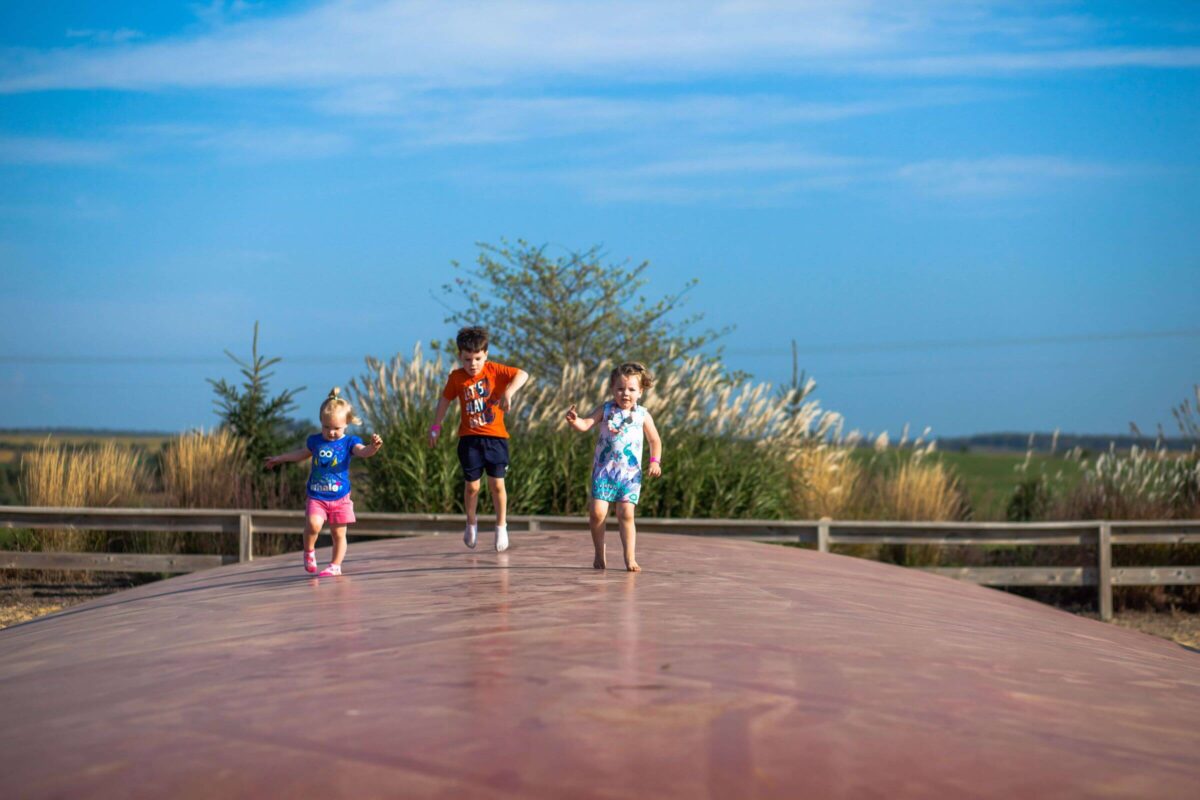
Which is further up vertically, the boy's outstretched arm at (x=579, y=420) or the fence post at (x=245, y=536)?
the boy's outstretched arm at (x=579, y=420)

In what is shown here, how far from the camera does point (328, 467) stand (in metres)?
5.25

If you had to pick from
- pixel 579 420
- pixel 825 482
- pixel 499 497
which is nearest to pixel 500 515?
pixel 499 497

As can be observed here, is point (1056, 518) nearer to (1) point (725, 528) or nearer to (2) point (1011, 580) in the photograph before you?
(2) point (1011, 580)

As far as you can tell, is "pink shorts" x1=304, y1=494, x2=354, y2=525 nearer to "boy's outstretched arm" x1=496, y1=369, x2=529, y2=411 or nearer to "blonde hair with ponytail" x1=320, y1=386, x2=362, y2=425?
"blonde hair with ponytail" x1=320, y1=386, x2=362, y2=425

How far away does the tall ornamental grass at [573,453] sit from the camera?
11602 millimetres

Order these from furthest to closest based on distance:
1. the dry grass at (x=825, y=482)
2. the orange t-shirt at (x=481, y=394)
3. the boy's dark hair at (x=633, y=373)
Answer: the dry grass at (x=825, y=482) < the orange t-shirt at (x=481, y=394) < the boy's dark hair at (x=633, y=373)

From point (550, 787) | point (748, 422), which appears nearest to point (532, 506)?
point (748, 422)

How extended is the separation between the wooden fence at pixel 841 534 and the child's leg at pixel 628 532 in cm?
575

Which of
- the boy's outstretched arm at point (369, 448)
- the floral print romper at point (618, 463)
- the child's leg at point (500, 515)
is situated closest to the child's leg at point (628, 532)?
the floral print romper at point (618, 463)

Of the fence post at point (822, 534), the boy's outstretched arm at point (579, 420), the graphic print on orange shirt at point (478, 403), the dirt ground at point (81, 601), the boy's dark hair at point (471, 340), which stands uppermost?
the boy's dark hair at point (471, 340)

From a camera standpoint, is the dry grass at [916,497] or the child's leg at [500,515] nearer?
the child's leg at [500,515]

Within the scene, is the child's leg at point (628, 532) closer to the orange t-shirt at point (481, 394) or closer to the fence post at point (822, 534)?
the orange t-shirt at point (481, 394)

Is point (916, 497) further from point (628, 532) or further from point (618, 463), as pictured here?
point (628, 532)

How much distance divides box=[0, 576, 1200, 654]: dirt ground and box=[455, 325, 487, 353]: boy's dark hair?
→ 591 cm
